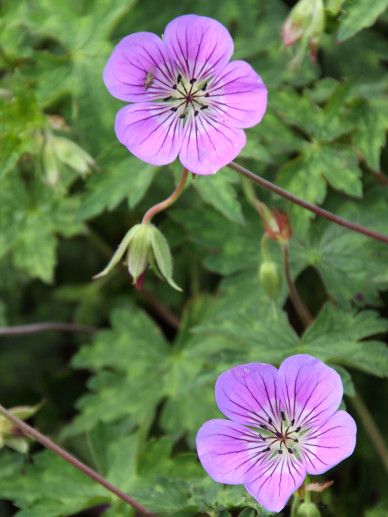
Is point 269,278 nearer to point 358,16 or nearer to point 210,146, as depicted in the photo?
point 210,146

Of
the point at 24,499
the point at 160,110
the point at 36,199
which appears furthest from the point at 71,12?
the point at 24,499

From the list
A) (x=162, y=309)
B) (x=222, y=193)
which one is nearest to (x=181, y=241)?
(x=162, y=309)

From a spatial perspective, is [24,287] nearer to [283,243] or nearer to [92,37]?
[92,37]

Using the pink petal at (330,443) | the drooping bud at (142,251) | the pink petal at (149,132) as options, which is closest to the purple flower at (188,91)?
the pink petal at (149,132)

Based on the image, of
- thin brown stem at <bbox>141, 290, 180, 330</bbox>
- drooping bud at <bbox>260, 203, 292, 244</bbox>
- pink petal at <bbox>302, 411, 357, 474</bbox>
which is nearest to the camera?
pink petal at <bbox>302, 411, 357, 474</bbox>

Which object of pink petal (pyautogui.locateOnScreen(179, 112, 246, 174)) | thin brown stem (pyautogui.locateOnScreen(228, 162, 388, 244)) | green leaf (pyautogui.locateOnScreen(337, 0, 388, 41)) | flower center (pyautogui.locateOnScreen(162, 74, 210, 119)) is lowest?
thin brown stem (pyautogui.locateOnScreen(228, 162, 388, 244))

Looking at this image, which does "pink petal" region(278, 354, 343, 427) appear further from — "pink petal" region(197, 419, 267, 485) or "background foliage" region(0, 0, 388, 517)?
"background foliage" region(0, 0, 388, 517)

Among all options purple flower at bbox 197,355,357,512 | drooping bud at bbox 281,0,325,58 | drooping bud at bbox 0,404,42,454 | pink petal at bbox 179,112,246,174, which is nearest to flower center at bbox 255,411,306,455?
purple flower at bbox 197,355,357,512
